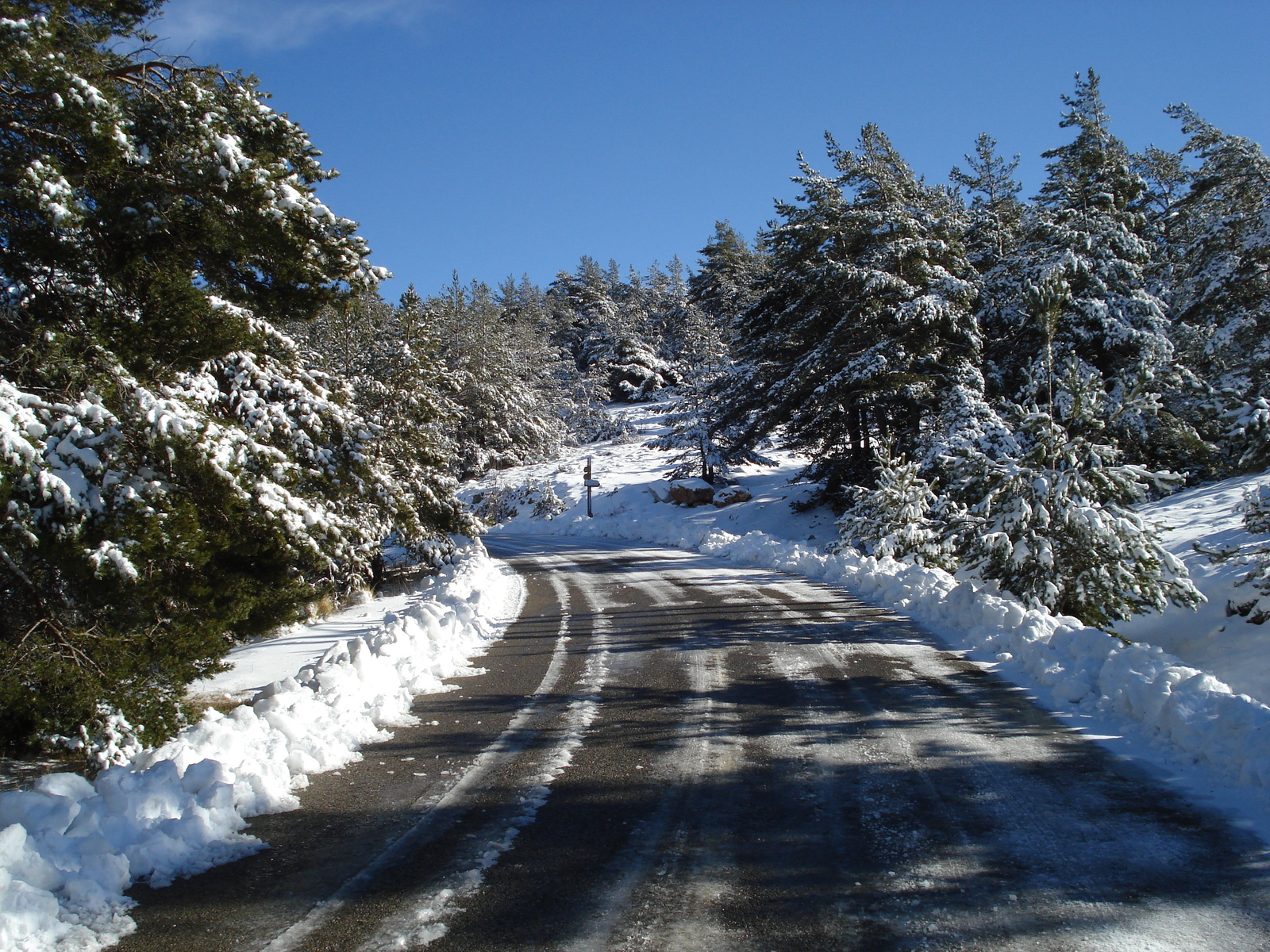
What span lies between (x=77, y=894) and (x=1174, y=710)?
22.2 ft

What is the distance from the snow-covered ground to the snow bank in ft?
18.5

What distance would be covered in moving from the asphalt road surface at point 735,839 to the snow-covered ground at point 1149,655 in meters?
0.40

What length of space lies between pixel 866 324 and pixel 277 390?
1927 centimetres

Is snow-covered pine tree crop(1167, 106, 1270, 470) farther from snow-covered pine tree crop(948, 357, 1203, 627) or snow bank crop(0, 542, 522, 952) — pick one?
snow bank crop(0, 542, 522, 952)

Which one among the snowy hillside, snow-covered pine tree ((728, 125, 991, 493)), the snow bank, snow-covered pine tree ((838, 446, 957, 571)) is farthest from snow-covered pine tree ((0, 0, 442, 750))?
snow-covered pine tree ((728, 125, 991, 493))

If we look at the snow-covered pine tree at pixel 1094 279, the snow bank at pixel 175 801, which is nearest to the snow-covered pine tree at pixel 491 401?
the snow-covered pine tree at pixel 1094 279

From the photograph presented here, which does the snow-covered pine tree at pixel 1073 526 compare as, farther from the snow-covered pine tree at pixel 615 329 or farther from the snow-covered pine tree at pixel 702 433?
the snow-covered pine tree at pixel 615 329

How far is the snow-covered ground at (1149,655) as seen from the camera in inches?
186

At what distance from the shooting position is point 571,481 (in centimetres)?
4219

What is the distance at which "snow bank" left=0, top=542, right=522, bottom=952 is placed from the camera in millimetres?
3248

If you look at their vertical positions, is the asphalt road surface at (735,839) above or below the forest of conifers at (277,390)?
below

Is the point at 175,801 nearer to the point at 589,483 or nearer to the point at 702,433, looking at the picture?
the point at 589,483

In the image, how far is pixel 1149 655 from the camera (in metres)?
6.38

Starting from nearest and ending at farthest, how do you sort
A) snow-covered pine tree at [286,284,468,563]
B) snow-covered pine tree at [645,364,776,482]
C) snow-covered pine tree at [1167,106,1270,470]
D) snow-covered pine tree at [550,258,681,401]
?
snow-covered pine tree at [286,284,468,563], snow-covered pine tree at [1167,106,1270,470], snow-covered pine tree at [645,364,776,482], snow-covered pine tree at [550,258,681,401]
